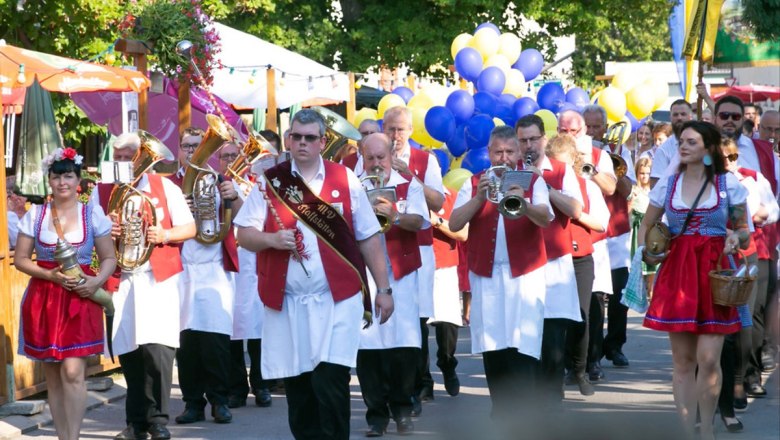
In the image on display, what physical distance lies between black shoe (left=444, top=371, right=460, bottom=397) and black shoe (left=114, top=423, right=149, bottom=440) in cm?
262

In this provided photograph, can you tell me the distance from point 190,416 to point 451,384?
2129 mm

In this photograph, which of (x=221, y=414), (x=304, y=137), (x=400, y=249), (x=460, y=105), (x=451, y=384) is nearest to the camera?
(x=304, y=137)

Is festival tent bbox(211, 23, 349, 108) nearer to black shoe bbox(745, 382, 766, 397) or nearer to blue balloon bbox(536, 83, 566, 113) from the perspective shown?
blue balloon bbox(536, 83, 566, 113)

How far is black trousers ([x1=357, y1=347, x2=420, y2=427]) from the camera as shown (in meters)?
8.50

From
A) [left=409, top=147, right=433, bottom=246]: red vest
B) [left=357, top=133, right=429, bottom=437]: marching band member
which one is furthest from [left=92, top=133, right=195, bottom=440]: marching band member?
[left=409, top=147, right=433, bottom=246]: red vest

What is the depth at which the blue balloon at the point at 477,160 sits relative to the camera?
1425 centimetres

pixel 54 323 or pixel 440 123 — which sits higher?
pixel 440 123

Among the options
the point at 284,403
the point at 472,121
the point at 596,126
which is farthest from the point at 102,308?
the point at 472,121

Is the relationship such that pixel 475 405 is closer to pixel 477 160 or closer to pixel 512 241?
pixel 512 241

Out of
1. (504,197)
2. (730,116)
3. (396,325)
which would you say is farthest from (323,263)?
(730,116)

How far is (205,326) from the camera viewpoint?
9109 millimetres

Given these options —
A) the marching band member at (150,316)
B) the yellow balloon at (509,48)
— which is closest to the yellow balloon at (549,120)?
the yellow balloon at (509,48)

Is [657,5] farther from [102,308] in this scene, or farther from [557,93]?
[102,308]

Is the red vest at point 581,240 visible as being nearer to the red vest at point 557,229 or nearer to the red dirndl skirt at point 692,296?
the red vest at point 557,229
